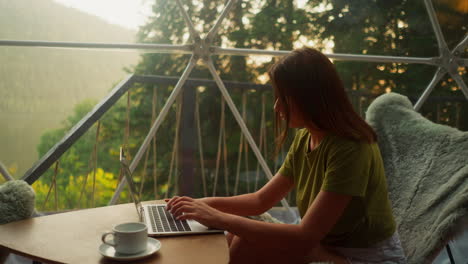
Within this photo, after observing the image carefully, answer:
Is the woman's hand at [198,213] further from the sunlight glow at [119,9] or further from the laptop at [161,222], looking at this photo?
the sunlight glow at [119,9]

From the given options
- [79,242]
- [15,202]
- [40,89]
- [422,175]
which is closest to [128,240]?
[79,242]

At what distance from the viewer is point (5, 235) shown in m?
1.17

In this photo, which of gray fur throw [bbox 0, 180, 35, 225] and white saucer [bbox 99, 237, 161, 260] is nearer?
white saucer [bbox 99, 237, 161, 260]

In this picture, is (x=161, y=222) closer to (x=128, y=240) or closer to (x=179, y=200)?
(x=179, y=200)

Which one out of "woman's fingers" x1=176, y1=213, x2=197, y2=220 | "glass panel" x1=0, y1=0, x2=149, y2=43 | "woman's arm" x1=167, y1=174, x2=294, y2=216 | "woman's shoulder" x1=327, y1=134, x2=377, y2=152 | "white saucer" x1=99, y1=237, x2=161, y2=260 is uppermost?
"glass panel" x1=0, y1=0, x2=149, y2=43

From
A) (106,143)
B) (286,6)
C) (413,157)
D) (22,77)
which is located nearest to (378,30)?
(286,6)

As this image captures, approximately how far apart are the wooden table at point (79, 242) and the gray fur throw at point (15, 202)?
0.48ft

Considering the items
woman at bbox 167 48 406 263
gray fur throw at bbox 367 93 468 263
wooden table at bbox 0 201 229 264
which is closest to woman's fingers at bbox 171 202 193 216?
Result: woman at bbox 167 48 406 263

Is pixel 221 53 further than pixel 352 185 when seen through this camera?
Yes

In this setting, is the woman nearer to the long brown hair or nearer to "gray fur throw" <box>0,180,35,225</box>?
the long brown hair

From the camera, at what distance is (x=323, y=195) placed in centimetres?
129

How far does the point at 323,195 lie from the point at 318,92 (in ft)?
1.10

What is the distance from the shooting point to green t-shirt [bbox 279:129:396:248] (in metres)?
1.30

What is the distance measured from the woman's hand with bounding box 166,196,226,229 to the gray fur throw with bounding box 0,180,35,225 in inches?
22.3
